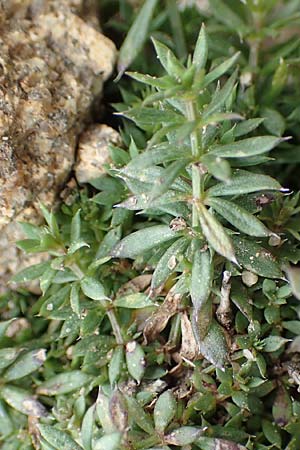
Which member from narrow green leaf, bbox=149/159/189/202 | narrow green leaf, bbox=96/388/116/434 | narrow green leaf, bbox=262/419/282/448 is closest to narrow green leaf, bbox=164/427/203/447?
narrow green leaf, bbox=96/388/116/434

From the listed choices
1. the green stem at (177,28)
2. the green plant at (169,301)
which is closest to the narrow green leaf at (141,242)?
the green plant at (169,301)

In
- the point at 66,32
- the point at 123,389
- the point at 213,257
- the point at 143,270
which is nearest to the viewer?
the point at 213,257

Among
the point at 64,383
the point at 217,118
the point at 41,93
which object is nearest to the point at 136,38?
the point at 41,93

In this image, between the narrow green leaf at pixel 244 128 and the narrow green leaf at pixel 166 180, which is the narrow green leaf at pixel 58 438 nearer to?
the narrow green leaf at pixel 166 180

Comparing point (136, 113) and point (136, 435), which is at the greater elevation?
point (136, 113)

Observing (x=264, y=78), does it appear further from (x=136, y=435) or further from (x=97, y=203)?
(x=136, y=435)

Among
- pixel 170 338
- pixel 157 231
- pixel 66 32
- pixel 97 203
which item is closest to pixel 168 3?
pixel 66 32
